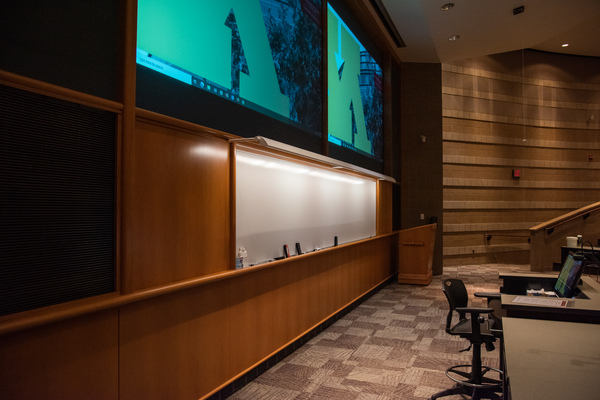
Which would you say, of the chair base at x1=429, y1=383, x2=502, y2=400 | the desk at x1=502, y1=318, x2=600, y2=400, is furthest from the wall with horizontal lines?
the desk at x1=502, y1=318, x2=600, y2=400

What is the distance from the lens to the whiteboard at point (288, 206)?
11.0 ft

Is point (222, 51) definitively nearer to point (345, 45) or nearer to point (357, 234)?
point (345, 45)

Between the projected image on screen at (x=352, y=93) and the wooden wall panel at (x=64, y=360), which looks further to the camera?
the projected image on screen at (x=352, y=93)

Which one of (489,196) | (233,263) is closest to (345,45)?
(233,263)

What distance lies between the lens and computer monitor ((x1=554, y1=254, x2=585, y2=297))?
9.95 feet

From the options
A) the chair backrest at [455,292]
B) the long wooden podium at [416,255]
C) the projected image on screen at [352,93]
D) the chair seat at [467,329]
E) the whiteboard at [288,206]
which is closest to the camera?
the chair seat at [467,329]

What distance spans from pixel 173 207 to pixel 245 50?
1.58 meters

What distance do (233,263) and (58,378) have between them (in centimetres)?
140

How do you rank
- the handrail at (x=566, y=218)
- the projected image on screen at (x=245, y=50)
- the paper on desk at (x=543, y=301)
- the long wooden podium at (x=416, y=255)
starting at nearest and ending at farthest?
the projected image on screen at (x=245, y=50), the paper on desk at (x=543, y=301), the long wooden podium at (x=416, y=255), the handrail at (x=566, y=218)

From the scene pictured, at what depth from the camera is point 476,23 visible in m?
6.98

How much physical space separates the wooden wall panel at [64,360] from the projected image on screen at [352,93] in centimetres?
369

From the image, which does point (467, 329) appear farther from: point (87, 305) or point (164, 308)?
point (87, 305)

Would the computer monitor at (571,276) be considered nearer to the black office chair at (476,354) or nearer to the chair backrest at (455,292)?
the black office chair at (476,354)

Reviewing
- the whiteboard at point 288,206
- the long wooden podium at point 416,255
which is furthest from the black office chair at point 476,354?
the long wooden podium at point 416,255
